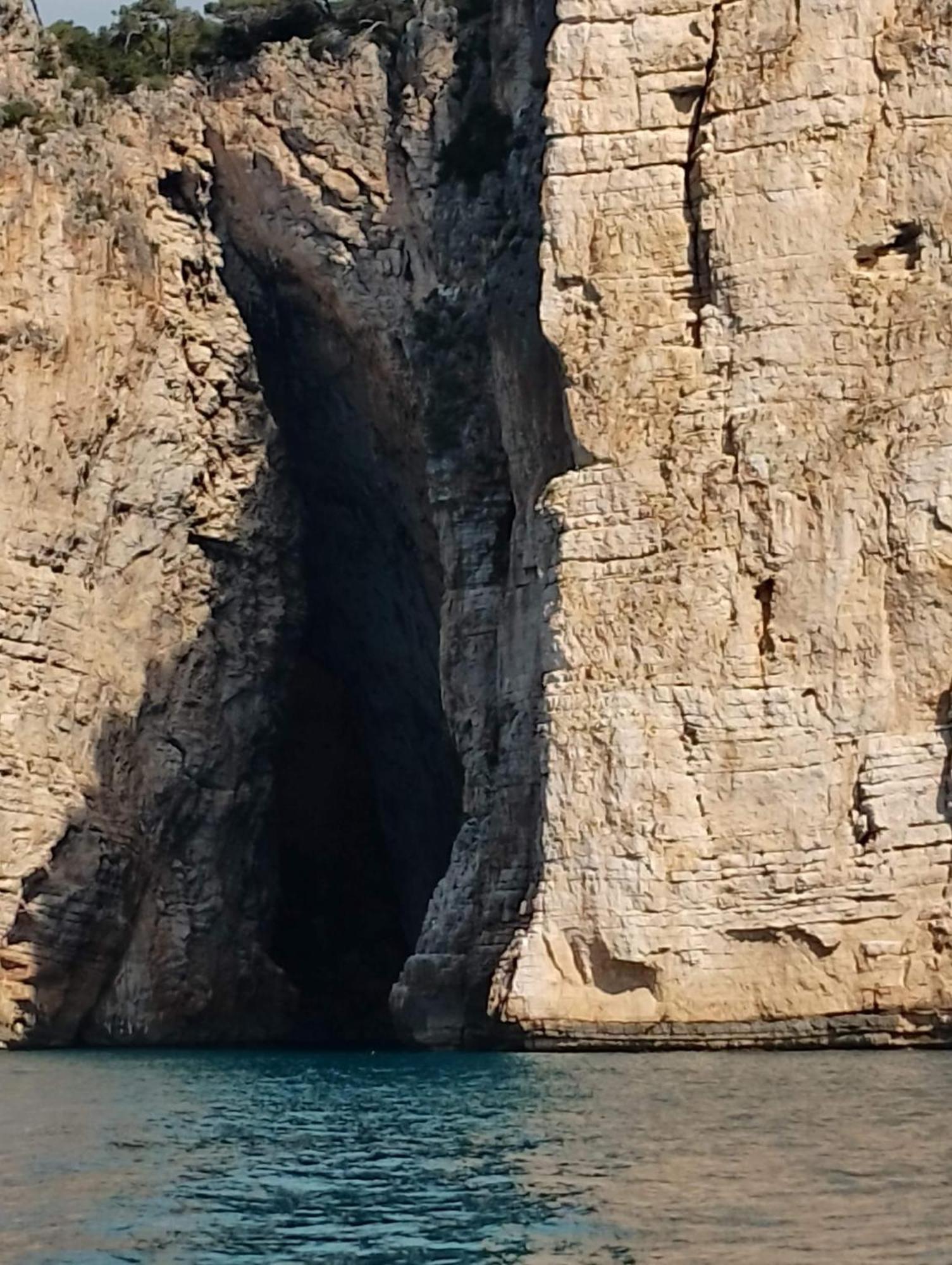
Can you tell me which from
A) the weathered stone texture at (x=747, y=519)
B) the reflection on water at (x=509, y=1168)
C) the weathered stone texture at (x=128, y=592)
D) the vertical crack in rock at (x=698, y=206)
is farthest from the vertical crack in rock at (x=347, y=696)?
the reflection on water at (x=509, y=1168)

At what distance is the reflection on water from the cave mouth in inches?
615

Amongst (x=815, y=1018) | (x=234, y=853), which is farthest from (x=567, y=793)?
(x=234, y=853)

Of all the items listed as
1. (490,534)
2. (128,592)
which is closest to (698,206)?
(490,534)

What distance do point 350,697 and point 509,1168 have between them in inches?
1118

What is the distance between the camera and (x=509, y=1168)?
19062mm

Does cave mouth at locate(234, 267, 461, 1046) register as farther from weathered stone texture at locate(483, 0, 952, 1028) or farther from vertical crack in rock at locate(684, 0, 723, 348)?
vertical crack in rock at locate(684, 0, 723, 348)

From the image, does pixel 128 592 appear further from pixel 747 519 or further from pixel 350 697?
pixel 747 519

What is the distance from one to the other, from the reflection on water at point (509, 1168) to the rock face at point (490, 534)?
3.39m

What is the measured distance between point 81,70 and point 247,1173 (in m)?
30.2

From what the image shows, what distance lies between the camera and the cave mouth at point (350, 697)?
43000mm

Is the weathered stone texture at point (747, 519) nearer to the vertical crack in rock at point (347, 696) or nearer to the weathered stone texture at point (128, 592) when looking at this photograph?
the vertical crack in rock at point (347, 696)

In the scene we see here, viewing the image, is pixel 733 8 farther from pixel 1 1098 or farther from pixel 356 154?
pixel 1 1098

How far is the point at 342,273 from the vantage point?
41656mm

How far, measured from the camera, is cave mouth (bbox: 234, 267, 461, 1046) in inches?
1693
